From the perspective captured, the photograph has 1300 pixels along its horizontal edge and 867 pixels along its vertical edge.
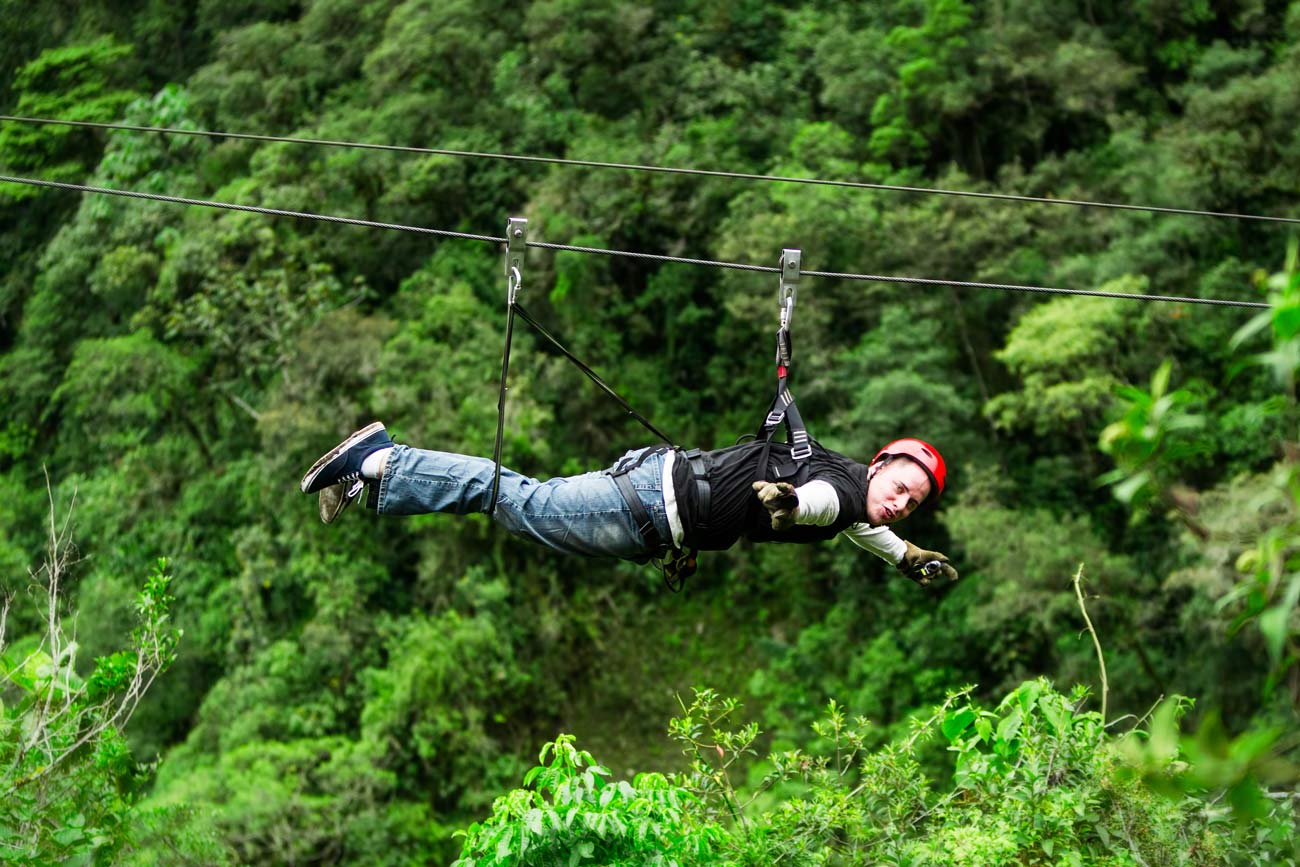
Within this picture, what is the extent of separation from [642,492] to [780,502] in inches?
15.3

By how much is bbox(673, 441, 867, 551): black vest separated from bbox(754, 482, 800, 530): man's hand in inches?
6.5

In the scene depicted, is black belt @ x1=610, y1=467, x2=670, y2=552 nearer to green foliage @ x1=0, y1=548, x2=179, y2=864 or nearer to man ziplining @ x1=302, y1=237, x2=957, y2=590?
man ziplining @ x1=302, y1=237, x2=957, y2=590

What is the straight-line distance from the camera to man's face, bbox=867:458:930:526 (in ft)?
9.78

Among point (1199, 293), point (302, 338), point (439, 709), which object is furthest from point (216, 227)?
point (1199, 293)

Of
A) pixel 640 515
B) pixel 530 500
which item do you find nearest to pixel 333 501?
pixel 530 500

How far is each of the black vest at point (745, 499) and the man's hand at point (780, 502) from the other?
0.17 meters

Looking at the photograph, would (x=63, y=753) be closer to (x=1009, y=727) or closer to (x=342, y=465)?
(x=342, y=465)

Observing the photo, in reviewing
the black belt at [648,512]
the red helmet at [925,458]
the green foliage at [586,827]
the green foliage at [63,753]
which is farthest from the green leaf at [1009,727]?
the green foliage at [63,753]

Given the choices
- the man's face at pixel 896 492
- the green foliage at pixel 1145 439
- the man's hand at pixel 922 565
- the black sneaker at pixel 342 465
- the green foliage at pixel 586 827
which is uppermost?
the green foliage at pixel 1145 439

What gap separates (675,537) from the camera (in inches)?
118

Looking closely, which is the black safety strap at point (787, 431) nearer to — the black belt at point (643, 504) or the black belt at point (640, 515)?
the black belt at point (643, 504)

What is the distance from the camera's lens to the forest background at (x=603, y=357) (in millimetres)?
8883

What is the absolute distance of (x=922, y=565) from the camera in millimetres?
3301

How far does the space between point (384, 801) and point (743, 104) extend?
6227 mm
